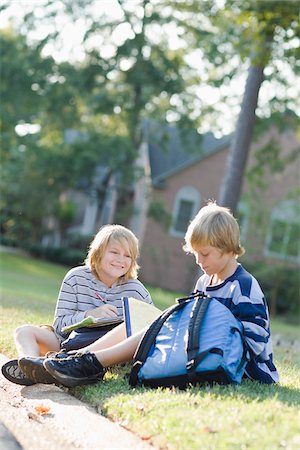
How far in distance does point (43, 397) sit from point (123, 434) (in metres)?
1.14

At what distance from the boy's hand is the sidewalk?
78cm

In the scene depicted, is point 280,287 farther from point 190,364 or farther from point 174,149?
point 190,364

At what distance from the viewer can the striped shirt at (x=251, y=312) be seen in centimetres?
570

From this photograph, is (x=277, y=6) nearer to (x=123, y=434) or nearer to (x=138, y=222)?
(x=123, y=434)

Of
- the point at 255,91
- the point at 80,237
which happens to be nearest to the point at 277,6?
the point at 255,91

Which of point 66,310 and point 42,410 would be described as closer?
point 42,410

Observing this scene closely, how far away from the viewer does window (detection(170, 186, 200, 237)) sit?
33.1m

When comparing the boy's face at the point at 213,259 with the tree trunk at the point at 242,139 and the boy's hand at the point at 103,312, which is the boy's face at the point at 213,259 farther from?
the tree trunk at the point at 242,139

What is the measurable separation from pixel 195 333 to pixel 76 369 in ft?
2.86

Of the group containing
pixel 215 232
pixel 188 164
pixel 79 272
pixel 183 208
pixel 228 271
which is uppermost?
pixel 188 164

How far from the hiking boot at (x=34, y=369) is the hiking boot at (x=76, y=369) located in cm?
11

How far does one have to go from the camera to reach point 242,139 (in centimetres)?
1772

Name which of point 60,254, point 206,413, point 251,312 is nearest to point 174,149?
point 60,254

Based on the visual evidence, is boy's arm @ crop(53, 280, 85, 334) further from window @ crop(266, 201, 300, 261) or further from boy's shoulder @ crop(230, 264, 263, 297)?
window @ crop(266, 201, 300, 261)
